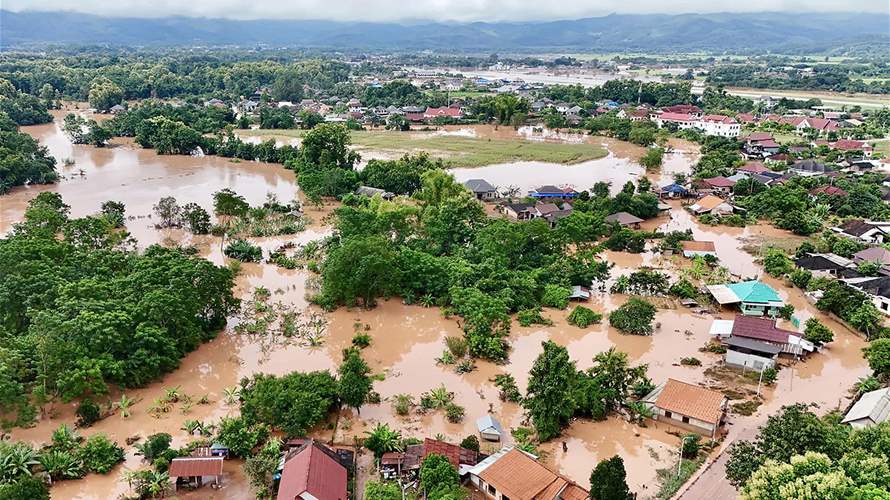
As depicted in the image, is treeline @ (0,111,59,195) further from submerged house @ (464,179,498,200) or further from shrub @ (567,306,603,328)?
shrub @ (567,306,603,328)

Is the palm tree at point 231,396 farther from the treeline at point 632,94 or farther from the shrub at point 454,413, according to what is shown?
the treeline at point 632,94

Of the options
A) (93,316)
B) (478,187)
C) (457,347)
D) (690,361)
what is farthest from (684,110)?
(93,316)

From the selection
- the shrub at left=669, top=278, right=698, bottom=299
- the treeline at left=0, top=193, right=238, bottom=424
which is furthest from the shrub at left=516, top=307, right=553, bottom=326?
the treeline at left=0, top=193, right=238, bottom=424

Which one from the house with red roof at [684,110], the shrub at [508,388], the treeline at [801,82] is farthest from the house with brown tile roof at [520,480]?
the treeline at [801,82]

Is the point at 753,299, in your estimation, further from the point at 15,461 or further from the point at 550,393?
the point at 15,461

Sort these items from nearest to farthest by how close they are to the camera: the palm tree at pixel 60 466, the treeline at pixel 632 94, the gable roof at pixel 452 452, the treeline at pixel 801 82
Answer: the palm tree at pixel 60 466 < the gable roof at pixel 452 452 < the treeline at pixel 632 94 < the treeline at pixel 801 82

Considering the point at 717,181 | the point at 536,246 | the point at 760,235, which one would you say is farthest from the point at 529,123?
the point at 536,246
